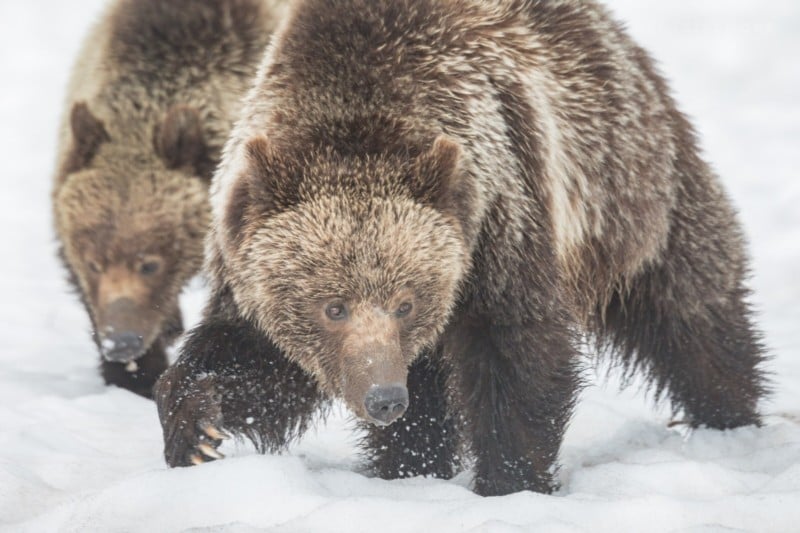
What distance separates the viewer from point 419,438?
5.52 m

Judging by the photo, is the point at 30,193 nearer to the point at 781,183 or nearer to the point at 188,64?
the point at 188,64

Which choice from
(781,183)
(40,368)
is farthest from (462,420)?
(781,183)

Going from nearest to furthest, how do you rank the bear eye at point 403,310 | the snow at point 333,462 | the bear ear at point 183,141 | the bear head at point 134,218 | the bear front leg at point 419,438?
the snow at point 333,462 < the bear eye at point 403,310 < the bear front leg at point 419,438 < the bear head at point 134,218 < the bear ear at point 183,141

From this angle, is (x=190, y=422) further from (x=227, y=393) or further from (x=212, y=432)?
(x=227, y=393)

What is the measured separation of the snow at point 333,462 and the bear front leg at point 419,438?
0.51ft

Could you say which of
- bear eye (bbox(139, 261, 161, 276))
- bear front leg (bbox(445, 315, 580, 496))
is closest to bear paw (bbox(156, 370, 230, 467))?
bear front leg (bbox(445, 315, 580, 496))

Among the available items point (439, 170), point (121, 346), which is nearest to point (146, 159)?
point (121, 346)

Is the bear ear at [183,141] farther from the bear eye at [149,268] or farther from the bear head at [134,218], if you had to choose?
the bear eye at [149,268]

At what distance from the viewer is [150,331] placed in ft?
22.8

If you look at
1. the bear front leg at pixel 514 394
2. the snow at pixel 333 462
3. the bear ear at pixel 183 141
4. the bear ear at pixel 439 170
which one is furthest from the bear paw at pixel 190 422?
the bear ear at pixel 183 141

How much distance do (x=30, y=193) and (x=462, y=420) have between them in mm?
8917

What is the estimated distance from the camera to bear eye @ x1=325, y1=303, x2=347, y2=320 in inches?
173

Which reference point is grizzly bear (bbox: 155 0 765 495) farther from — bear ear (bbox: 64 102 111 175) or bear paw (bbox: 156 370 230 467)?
bear ear (bbox: 64 102 111 175)

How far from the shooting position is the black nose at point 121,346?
262 inches
